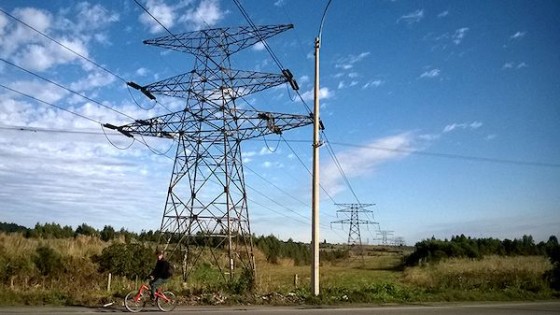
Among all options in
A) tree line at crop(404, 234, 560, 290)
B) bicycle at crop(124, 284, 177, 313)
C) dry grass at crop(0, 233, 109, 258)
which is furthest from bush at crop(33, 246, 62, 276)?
tree line at crop(404, 234, 560, 290)

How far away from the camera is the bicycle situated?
55.6ft

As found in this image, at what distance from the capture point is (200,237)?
2964 centimetres

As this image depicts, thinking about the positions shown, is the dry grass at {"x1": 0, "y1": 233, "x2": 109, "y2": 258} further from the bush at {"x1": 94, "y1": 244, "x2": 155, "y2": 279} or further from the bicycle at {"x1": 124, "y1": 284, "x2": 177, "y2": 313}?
the bicycle at {"x1": 124, "y1": 284, "x2": 177, "y2": 313}

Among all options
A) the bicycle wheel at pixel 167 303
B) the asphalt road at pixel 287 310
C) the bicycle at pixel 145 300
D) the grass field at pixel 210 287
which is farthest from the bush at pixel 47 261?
the bicycle wheel at pixel 167 303

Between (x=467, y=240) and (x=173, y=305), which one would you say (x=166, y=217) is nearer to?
(x=173, y=305)

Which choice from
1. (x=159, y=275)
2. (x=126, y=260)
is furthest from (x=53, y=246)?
(x=159, y=275)

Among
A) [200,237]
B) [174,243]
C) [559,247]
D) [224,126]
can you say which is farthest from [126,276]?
[559,247]

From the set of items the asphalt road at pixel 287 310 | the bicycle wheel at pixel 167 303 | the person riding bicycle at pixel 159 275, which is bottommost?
the asphalt road at pixel 287 310

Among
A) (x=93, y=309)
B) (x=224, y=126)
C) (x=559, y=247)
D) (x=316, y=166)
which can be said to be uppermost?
(x=224, y=126)

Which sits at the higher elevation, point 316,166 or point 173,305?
point 316,166

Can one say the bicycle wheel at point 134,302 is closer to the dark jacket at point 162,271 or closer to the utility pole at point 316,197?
the dark jacket at point 162,271

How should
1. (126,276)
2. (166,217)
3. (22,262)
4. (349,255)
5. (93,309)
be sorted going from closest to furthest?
(93,309) → (22,262) → (166,217) → (126,276) → (349,255)

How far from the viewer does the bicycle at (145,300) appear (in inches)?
667

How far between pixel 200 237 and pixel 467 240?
2770 inches
